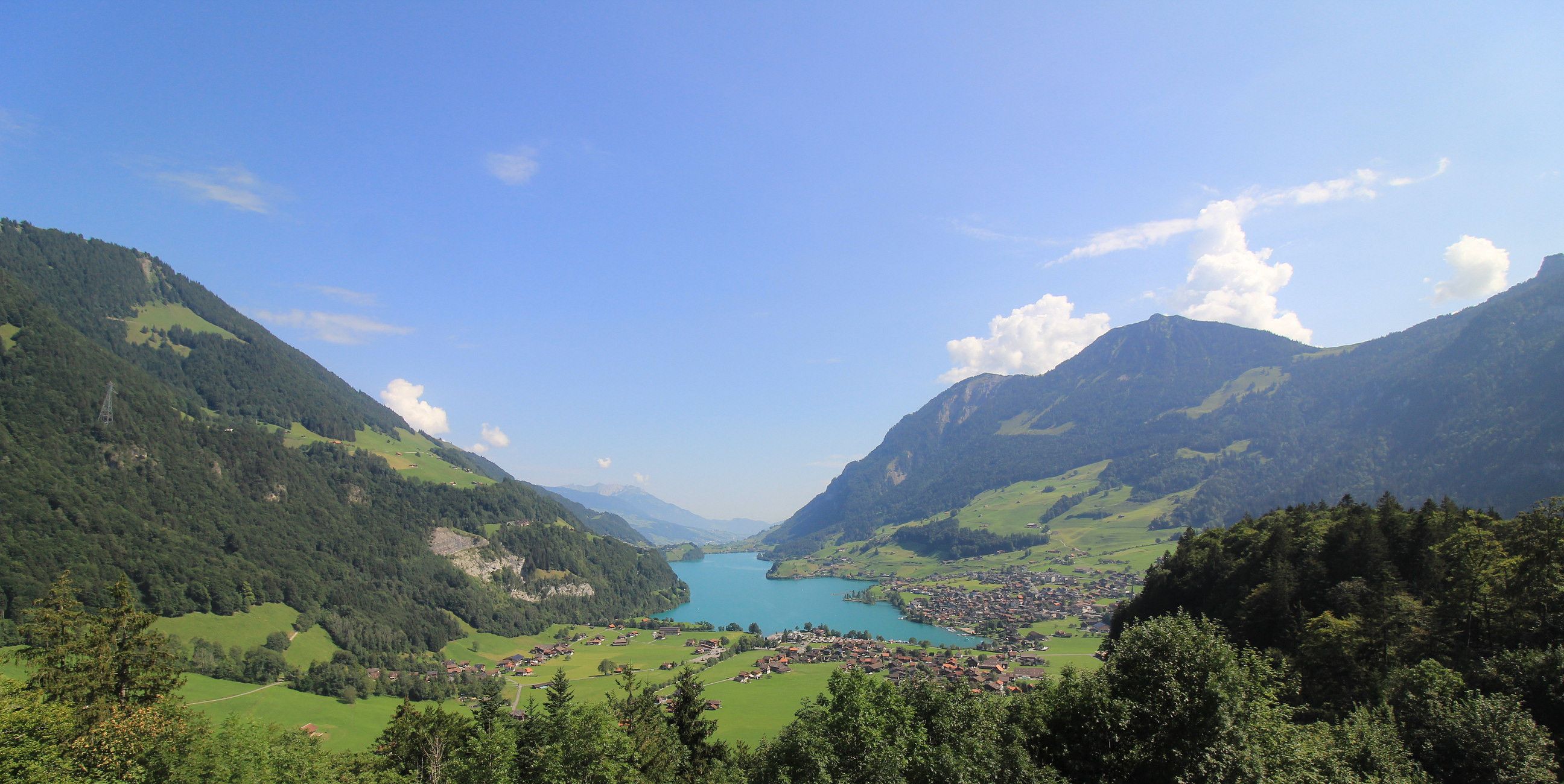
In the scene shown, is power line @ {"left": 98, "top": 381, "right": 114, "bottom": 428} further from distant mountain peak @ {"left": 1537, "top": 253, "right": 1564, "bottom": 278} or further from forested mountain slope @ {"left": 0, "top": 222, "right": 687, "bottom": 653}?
distant mountain peak @ {"left": 1537, "top": 253, "right": 1564, "bottom": 278}

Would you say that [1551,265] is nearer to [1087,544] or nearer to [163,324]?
[1087,544]

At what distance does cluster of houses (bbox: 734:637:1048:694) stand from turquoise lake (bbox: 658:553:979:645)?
1509 cm

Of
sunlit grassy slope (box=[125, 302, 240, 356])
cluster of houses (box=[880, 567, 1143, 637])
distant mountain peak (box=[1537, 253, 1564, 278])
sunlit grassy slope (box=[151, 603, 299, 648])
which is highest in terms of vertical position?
A: distant mountain peak (box=[1537, 253, 1564, 278])

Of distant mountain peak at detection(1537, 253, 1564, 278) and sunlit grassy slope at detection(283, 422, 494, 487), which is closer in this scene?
sunlit grassy slope at detection(283, 422, 494, 487)

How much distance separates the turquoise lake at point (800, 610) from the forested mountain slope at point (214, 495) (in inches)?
553

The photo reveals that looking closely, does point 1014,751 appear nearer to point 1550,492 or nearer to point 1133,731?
point 1133,731

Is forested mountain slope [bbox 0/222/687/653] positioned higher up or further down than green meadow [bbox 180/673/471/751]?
higher up

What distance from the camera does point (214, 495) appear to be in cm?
9156

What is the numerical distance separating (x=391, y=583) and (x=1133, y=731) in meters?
118

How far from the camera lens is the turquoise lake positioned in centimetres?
11069

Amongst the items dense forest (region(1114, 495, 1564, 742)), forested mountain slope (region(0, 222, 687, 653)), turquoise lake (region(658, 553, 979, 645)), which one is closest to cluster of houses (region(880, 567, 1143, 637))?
turquoise lake (region(658, 553, 979, 645))

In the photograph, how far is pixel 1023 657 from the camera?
75438mm

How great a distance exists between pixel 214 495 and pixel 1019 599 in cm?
14107

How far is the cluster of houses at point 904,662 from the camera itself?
62.0 meters
